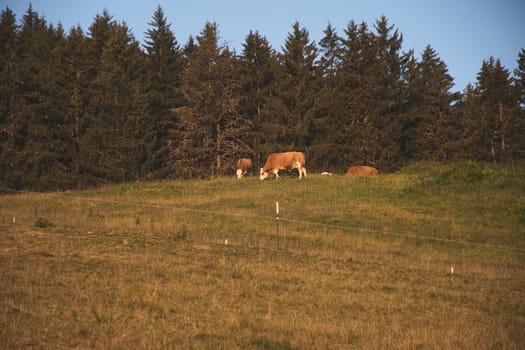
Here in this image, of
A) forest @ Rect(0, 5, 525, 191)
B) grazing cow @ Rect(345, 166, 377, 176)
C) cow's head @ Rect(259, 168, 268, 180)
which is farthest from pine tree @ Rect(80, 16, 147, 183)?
grazing cow @ Rect(345, 166, 377, 176)

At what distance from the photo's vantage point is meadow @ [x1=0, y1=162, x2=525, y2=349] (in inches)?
278

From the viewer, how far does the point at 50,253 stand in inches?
432

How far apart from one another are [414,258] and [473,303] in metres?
4.49

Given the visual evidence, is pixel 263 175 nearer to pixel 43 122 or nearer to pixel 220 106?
pixel 220 106

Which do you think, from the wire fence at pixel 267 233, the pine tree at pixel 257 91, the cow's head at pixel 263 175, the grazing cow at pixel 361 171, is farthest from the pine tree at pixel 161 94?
the wire fence at pixel 267 233

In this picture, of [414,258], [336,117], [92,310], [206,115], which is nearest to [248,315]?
[92,310]

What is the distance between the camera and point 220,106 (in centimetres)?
3972

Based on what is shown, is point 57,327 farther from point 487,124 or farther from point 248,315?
point 487,124

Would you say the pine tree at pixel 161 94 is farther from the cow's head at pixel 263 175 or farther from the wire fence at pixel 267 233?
the wire fence at pixel 267 233

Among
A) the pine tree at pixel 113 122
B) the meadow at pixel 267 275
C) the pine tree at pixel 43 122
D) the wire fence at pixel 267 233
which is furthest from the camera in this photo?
the pine tree at pixel 113 122

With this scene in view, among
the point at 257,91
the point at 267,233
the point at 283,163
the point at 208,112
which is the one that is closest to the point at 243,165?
the point at 283,163

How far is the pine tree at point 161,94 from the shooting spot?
138 ft

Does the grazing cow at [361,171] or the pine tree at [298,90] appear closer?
the grazing cow at [361,171]

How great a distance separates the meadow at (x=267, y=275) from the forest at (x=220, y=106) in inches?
678
